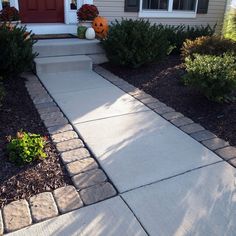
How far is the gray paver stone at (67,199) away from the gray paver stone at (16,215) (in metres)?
0.21

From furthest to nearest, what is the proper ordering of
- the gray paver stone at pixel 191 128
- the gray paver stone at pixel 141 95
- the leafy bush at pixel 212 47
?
the leafy bush at pixel 212 47 → the gray paver stone at pixel 141 95 → the gray paver stone at pixel 191 128

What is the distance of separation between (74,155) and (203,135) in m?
1.31

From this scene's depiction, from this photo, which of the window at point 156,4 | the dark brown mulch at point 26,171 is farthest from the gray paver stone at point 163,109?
the window at point 156,4

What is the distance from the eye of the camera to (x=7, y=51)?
4277 mm

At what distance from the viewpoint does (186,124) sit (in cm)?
317

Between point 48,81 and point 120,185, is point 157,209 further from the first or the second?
point 48,81

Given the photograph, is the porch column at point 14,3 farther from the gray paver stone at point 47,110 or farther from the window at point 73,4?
the gray paver stone at point 47,110

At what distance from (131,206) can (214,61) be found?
222 cm

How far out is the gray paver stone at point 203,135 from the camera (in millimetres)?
2880

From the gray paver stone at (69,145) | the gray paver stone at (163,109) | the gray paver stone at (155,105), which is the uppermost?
the gray paver stone at (155,105)

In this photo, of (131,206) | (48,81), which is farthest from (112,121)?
(48,81)

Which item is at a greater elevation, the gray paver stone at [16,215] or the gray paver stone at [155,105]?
the gray paver stone at [155,105]

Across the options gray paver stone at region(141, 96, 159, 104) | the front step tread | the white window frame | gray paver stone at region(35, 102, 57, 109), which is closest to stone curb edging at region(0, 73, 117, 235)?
gray paver stone at region(35, 102, 57, 109)

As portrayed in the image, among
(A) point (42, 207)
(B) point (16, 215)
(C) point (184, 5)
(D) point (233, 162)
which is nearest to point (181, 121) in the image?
(D) point (233, 162)
